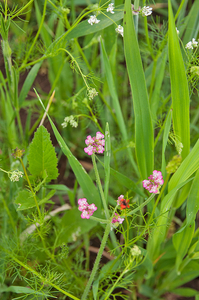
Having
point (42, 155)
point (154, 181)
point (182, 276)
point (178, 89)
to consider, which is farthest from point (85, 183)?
point (182, 276)

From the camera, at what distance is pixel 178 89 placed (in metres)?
0.71

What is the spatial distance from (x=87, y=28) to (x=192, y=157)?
51cm

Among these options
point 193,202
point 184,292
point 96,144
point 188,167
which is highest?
point 96,144

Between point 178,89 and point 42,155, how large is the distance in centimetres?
42

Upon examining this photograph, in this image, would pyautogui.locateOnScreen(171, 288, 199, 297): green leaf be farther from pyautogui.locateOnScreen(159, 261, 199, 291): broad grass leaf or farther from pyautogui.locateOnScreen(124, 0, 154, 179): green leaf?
pyautogui.locateOnScreen(124, 0, 154, 179): green leaf

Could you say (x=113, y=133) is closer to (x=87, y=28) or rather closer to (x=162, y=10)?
(x=87, y=28)

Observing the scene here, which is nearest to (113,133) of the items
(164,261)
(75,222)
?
(75,222)

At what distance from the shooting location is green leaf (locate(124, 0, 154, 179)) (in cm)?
68

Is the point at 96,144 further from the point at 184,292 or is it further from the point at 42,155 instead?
the point at 184,292

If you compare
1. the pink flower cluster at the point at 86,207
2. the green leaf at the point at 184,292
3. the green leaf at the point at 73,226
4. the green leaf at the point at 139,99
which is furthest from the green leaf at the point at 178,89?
the green leaf at the point at 184,292

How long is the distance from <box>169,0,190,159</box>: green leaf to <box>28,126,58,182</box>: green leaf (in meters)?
0.36

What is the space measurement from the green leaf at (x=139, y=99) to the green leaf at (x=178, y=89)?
75 millimetres

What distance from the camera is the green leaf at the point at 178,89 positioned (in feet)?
2.21

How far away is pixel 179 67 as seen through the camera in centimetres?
69
